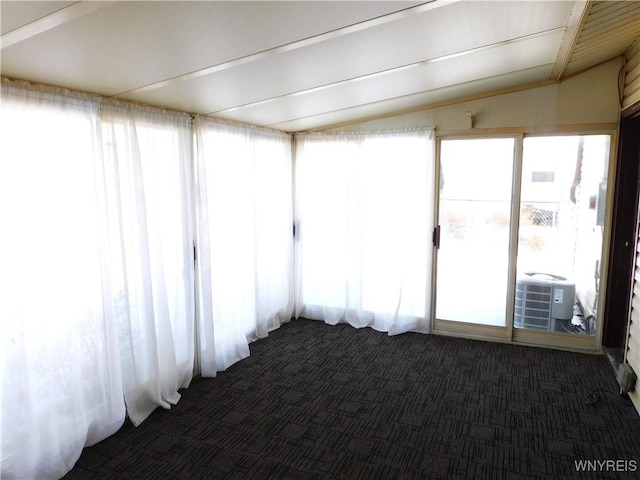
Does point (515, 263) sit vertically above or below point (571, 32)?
below

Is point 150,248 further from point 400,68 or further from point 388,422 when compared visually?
point 400,68

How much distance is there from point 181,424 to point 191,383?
62cm

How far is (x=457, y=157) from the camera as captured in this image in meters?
4.52

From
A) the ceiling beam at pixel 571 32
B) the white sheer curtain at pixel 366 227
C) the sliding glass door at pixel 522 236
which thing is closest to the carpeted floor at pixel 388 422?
the sliding glass door at pixel 522 236

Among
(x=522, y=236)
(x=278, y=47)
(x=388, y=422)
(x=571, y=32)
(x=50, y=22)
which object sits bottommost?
(x=388, y=422)

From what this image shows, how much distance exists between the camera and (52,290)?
8.12ft

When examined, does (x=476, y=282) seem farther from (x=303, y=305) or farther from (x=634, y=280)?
(x=303, y=305)

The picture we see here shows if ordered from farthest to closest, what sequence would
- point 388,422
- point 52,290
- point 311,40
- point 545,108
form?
point 545,108, point 388,422, point 52,290, point 311,40

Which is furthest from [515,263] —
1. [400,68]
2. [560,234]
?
[400,68]

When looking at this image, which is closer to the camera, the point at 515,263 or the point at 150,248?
the point at 150,248

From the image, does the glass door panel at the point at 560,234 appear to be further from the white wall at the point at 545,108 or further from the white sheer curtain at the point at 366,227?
the white sheer curtain at the point at 366,227

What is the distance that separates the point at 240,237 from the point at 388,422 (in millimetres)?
2159

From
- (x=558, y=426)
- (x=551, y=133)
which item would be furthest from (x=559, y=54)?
(x=558, y=426)

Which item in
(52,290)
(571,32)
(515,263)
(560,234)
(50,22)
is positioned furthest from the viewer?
(515,263)
